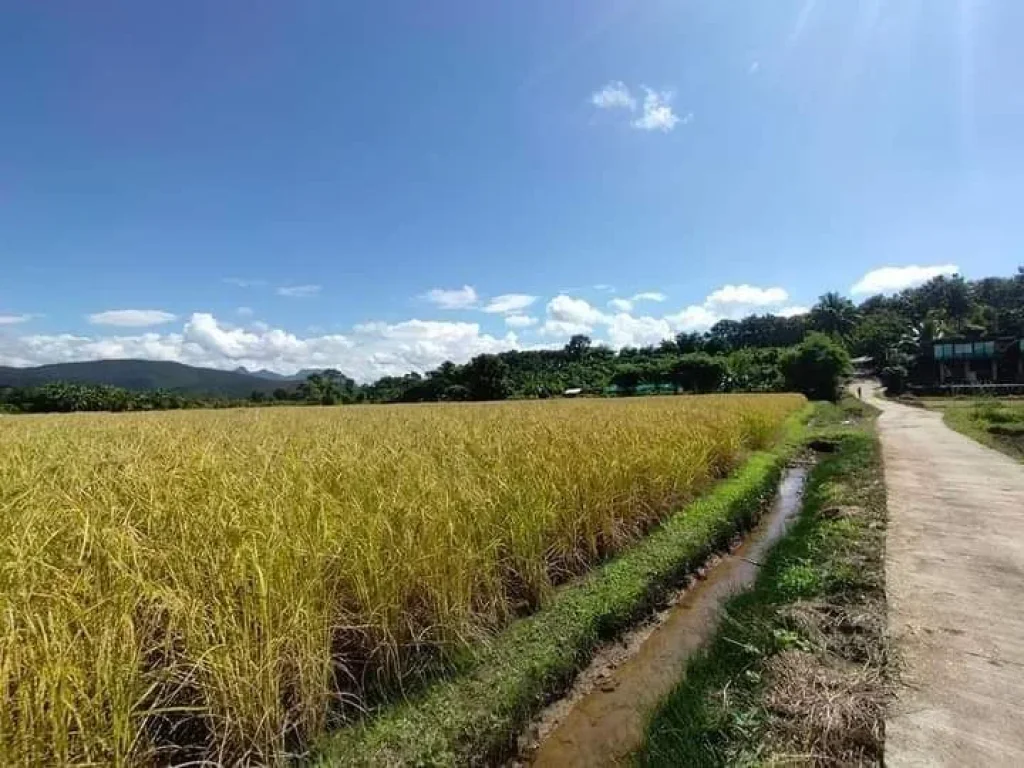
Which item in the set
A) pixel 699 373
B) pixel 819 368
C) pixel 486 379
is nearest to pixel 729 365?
pixel 699 373

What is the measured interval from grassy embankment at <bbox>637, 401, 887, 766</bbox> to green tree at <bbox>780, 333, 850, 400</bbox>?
41.1 metres

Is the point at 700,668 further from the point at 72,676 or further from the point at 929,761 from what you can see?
the point at 72,676

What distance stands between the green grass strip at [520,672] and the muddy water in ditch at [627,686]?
0.15 meters

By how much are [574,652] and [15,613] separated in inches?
Result: 129

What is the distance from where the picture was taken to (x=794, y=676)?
3021mm

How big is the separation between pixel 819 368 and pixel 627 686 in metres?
44.5

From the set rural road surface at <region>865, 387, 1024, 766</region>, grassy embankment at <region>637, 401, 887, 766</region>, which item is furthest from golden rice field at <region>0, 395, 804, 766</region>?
rural road surface at <region>865, 387, 1024, 766</region>

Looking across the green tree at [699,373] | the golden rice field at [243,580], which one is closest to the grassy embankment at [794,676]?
Answer: the golden rice field at [243,580]

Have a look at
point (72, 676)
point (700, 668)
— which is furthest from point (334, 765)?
point (700, 668)

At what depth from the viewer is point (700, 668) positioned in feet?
12.3

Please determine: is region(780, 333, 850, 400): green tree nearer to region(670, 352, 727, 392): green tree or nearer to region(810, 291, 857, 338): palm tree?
region(670, 352, 727, 392): green tree

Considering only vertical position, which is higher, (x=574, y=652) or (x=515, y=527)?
(x=515, y=527)

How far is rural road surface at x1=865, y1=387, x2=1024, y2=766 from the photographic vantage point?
8.08 feet

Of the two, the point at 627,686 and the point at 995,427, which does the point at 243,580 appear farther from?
the point at 995,427
